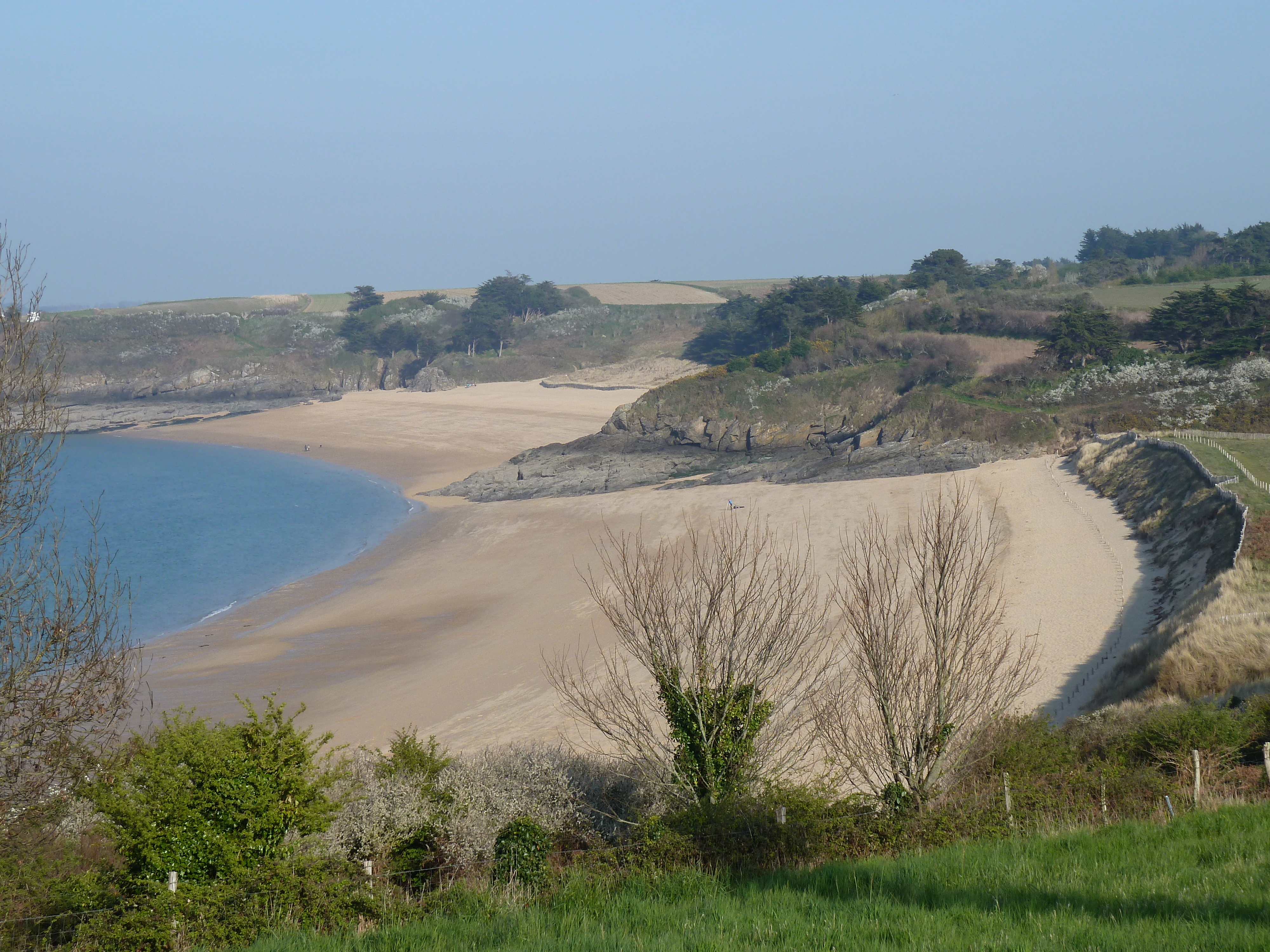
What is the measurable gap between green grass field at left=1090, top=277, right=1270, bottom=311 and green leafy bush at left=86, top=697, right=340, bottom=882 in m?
63.6

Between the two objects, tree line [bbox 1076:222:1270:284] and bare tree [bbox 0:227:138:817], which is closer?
bare tree [bbox 0:227:138:817]

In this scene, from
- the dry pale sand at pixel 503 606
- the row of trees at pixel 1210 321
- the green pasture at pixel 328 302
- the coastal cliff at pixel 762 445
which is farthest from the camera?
the green pasture at pixel 328 302

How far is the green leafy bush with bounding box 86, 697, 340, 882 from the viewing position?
8633mm

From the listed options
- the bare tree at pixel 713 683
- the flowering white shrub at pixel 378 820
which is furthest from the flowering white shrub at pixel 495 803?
the bare tree at pixel 713 683

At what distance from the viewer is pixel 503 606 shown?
97.5 feet

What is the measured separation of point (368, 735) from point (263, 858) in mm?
11339

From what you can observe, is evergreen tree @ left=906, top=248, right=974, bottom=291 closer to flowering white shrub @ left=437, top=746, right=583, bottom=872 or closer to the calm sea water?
the calm sea water

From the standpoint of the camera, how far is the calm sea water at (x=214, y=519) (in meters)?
34.7

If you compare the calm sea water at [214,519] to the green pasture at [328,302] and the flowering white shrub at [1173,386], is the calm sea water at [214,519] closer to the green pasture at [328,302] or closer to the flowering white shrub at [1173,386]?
the flowering white shrub at [1173,386]

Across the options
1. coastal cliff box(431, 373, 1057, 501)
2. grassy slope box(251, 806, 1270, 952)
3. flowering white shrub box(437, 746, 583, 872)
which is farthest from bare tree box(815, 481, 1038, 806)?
coastal cliff box(431, 373, 1057, 501)

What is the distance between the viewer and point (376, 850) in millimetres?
10141

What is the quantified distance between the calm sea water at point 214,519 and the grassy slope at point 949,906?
20829 millimetres

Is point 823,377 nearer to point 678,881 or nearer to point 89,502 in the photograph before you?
point 89,502

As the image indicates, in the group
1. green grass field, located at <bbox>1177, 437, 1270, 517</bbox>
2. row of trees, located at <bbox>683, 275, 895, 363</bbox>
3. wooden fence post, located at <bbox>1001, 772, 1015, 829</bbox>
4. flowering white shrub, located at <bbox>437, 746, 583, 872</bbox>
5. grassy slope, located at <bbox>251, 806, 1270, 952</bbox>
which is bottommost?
flowering white shrub, located at <bbox>437, 746, 583, 872</bbox>
